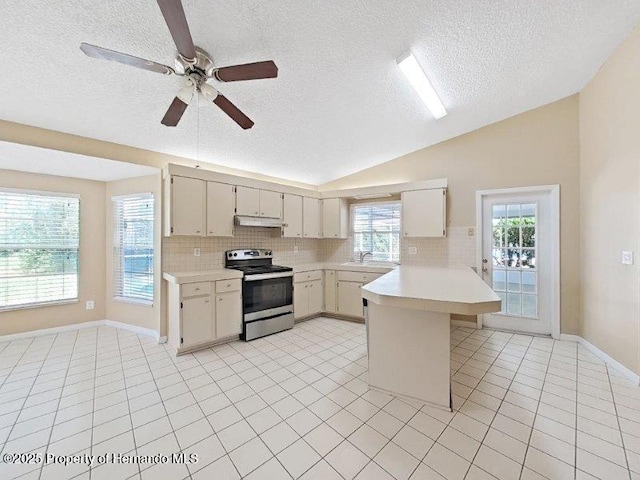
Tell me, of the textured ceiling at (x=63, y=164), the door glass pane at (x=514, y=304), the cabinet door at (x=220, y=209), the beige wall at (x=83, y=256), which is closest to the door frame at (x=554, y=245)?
the door glass pane at (x=514, y=304)

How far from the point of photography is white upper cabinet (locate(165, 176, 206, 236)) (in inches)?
128

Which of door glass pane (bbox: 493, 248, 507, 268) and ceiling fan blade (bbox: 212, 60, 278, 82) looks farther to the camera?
door glass pane (bbox: 493, 248, 507, 268)

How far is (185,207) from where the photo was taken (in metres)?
3.35

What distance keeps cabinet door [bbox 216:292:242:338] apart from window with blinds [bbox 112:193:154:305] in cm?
120

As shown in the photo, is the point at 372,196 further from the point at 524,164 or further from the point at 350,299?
the point at 524,164

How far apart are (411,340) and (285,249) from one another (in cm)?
302

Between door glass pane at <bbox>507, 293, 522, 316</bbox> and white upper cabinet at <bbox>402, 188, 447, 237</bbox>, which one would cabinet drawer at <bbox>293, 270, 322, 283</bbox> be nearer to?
white upper cabinet at <bbox>402, 188, 447, 237</bbox>

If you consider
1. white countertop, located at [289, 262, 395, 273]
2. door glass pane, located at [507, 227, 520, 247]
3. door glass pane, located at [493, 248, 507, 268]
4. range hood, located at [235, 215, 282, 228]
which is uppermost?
range hood, located at [235, 215, 282, 228]

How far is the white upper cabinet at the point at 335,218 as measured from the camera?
4.88 meters

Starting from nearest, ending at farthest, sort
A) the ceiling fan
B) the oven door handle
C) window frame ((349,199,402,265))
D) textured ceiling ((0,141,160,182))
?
the ceiling fan, textured ceiling ((0,141,160,182)), the oven door handle, window frame ((349,199,402,265))

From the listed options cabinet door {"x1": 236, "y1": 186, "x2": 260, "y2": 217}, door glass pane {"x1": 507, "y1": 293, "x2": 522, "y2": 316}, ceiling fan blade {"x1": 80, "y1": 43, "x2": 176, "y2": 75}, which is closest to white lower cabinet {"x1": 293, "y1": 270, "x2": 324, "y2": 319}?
cabinet door {"x1": 236, "y1": 186, "x2": 260, "y2": 217}

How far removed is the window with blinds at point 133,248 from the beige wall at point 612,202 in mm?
5504

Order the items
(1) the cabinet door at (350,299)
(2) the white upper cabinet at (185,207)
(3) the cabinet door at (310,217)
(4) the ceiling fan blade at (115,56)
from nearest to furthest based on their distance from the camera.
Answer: (4) the ceiling fan blade at (115,56)
(2) the white upper cabinet at (185,207)
(1) the cabinet door at (350,299)
(3) the cabinet door at (310,217)

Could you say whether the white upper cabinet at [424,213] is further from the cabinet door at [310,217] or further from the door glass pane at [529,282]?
the cabinet door at [310,217]
